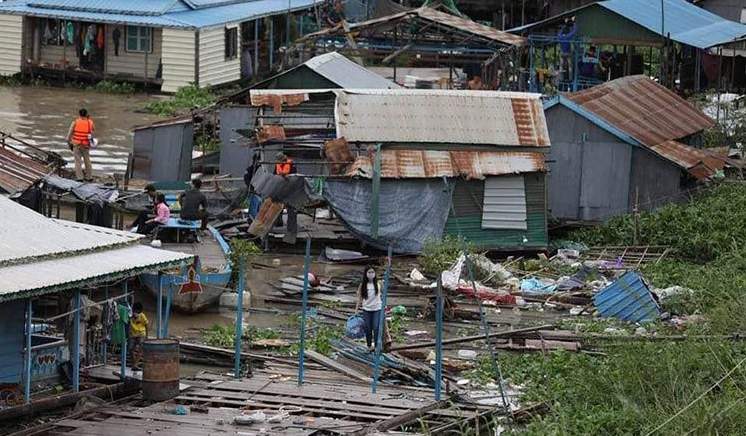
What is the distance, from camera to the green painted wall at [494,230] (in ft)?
82.2

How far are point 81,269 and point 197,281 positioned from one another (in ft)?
16.5

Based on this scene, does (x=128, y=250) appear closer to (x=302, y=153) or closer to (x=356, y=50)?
(x=302, y=153)

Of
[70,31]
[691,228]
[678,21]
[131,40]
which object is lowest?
[691,228]

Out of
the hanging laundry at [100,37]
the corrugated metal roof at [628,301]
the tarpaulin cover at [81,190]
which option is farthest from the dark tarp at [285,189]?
the hanging laundry at [100,37]

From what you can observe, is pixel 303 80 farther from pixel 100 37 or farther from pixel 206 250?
pixel 100 37

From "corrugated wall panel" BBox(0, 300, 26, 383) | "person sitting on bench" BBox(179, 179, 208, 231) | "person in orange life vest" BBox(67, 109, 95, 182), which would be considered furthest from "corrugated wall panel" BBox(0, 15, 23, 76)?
"corrugated wall panel" BBox(0, 300, 26, 383)

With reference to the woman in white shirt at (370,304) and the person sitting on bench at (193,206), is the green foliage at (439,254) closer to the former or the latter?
the person sitting on bench at (193,206)

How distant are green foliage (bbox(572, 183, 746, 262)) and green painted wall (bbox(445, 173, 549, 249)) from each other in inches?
31.9

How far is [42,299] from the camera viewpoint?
17703 millimetres

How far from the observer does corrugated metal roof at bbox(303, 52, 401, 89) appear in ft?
92.2

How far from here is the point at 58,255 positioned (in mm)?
16062

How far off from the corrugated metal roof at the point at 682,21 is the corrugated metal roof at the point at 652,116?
420 centimetres

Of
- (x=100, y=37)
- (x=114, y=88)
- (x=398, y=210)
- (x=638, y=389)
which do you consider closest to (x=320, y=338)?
(x=638, y=389)

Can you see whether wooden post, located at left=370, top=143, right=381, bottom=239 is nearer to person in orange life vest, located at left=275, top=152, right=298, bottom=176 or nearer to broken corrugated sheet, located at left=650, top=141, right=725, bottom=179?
person in orange life vest, located at left=275, top=152, right=298, bottom=176
